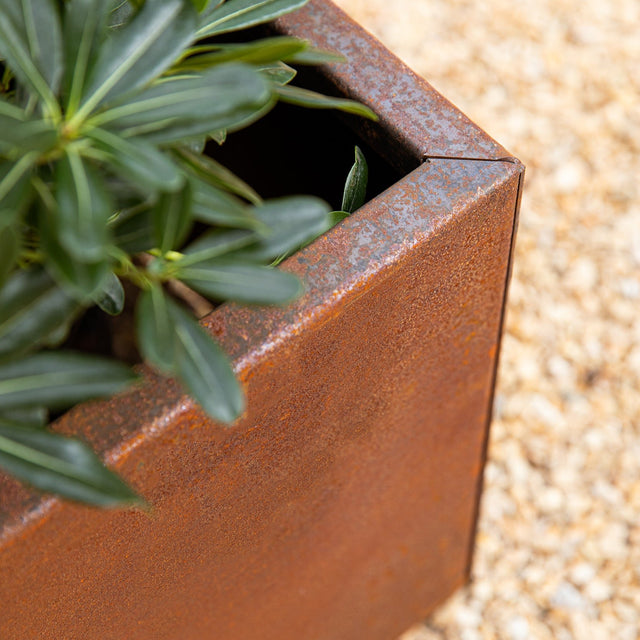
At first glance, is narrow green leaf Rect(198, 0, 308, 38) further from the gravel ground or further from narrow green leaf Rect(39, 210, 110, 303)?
the gravel ground

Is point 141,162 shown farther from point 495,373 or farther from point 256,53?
point 495,373

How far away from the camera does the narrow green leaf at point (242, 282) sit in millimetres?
572

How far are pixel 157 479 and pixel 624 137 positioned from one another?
5.36 ft

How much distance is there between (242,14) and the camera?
72 cm

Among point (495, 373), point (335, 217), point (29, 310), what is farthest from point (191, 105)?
point (495, 373)

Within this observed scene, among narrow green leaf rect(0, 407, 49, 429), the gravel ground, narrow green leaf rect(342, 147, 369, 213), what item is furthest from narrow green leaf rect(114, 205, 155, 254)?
the gravel ground

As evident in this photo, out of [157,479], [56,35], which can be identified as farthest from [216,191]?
[157,479]

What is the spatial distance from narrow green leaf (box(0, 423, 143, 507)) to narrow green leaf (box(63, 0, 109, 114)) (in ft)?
0.71

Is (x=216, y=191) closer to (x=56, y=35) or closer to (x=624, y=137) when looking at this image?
(x=56, y=35)

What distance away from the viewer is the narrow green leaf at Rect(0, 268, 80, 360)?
1.85ft

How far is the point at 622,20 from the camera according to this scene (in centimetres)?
218

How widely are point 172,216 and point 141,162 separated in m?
0.06

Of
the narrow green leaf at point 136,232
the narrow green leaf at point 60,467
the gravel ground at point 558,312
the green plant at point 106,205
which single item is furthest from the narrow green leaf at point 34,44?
the gravel ground at point 558,312

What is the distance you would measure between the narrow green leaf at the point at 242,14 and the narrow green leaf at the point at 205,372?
26 centimetres
